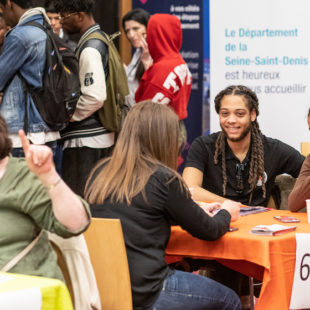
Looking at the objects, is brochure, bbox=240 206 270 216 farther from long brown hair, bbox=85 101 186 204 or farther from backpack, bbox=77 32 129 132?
backpack, bbox=77 32 129 132

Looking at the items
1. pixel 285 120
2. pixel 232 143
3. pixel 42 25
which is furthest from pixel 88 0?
pixel 285 120

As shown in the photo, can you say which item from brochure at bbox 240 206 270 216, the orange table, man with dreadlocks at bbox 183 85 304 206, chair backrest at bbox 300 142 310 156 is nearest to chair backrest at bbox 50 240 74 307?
the orange table

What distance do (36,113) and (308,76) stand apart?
6.95 feet

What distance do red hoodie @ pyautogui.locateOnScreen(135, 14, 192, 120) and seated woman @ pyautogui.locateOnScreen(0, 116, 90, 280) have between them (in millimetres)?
2406

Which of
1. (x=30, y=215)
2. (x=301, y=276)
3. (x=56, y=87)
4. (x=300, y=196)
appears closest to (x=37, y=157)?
(x=30, y=215)

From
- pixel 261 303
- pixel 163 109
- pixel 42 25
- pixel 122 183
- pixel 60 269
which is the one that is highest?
pixel 42 25

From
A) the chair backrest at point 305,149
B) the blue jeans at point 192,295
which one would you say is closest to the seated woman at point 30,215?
the blue jeans at point 192,295

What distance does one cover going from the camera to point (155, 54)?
16.1 ft

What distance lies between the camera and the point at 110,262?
2613mm

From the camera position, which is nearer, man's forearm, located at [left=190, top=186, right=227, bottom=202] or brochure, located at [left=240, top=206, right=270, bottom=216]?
brochure, located at [left=240, top=206, right=270, bottom=216]

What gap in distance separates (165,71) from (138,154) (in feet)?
6.73

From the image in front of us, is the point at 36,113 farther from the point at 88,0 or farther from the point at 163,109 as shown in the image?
the point at 163,109

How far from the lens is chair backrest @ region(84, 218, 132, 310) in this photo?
2.55m

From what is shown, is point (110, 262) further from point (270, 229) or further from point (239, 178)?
point (239, 178)
